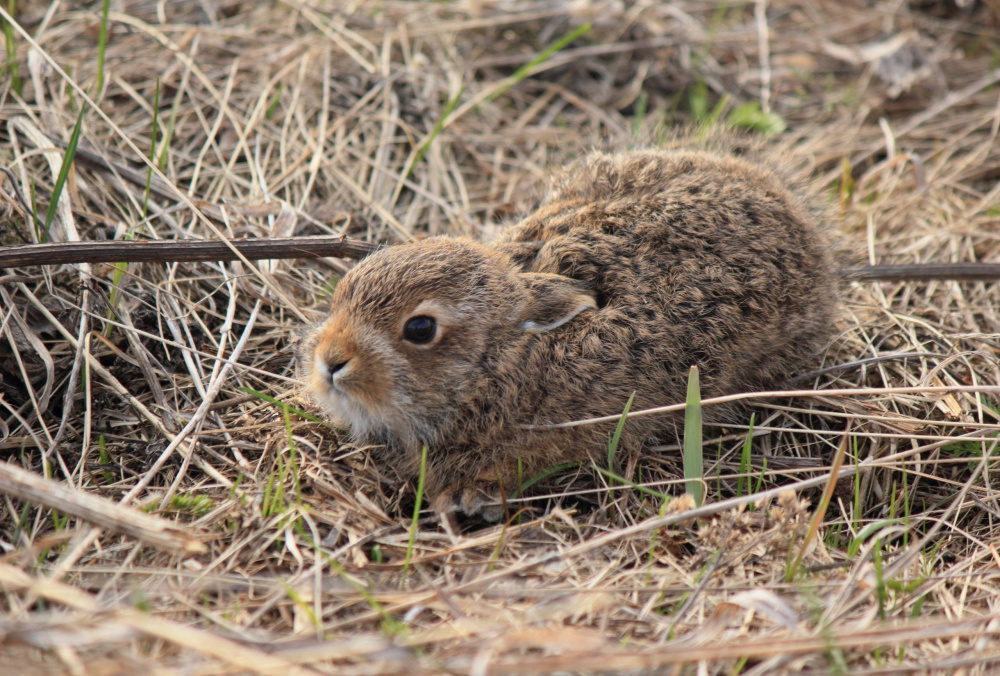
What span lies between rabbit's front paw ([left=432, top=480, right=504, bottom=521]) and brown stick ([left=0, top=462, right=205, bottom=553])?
110 cm

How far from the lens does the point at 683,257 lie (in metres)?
3.81

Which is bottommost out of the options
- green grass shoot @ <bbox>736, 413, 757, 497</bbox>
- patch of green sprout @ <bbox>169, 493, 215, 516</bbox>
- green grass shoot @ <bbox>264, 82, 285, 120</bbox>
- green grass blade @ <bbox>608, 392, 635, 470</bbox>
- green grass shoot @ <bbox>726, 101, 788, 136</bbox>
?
green grass shoot @ <bbox>736, 413, 757, 497</bbox>

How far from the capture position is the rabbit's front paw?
11.5 feet

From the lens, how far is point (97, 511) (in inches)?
105

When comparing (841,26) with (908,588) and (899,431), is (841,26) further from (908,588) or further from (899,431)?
(908,588)

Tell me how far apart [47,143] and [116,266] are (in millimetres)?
1034

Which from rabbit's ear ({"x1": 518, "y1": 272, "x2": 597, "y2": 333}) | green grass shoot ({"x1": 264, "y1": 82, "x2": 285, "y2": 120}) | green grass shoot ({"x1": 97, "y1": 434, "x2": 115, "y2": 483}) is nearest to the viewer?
green grass shoot ({"x1": 97, "y1": 434, "x2": 115, "y2": 483})

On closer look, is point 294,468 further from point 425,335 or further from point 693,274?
point 693,274

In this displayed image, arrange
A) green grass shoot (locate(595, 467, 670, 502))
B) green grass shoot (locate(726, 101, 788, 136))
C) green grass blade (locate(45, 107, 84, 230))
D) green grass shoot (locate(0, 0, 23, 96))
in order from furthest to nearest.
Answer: green grass shoot (locate(726, 101, 788, 136)), green grass shoot (locate(0, 0, 23, 96)), green grass blade (locate(45, 107, 84, 230)), green grass shoot (locate(595, 467, 670, 502))

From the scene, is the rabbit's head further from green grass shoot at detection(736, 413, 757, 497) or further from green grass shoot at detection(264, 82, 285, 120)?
green grass shoot at detection(264, 82, 285, 120)

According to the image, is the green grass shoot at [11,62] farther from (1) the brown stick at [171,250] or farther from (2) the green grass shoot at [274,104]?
(1) the brown stick at [171,250]

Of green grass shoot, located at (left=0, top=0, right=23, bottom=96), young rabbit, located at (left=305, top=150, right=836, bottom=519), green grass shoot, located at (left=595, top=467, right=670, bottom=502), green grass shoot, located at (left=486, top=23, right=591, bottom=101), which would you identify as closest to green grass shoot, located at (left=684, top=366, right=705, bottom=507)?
green grass shoot, located at (left=595, top=467, right=670, bottom=502)

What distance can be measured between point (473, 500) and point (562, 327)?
0.86m

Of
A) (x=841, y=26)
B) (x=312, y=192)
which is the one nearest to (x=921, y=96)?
(x=841, y=26)
